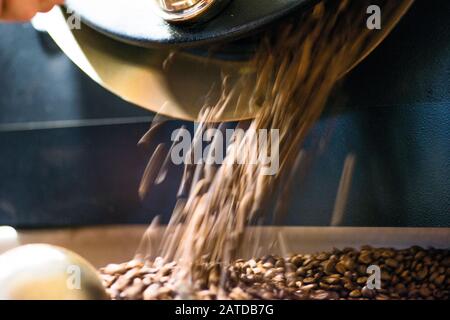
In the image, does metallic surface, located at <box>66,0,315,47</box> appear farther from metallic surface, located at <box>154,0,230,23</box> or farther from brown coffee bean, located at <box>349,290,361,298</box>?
brown coffee bean, located at <box>349,290,361,298</box>

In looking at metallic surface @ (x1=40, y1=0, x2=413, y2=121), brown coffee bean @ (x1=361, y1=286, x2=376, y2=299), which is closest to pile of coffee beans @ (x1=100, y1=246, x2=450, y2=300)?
brown coffee bean @ (x1=361, y1=286, x2=376, y2=299)

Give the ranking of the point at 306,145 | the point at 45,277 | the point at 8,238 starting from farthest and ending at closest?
the point at 8,238 < the point at 306,145 < the point at 45,277

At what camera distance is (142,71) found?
103 cm

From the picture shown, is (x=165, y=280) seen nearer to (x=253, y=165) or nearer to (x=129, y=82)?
(x=253, y=165)

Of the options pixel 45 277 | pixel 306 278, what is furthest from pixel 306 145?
pixel 45 277

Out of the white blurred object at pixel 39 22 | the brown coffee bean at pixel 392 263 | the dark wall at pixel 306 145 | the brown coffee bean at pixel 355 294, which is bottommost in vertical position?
→ the brown coffee bean at pixel 355 294

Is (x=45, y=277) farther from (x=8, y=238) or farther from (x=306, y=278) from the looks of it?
(x=8, y=238)

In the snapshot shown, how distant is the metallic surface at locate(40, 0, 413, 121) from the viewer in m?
1.01

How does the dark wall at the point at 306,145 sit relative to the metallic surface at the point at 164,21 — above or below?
below

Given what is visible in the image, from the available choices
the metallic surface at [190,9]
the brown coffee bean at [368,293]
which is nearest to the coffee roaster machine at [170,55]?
the metallic surface at [190,9]

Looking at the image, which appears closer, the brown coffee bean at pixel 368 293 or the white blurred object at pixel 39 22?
the brown coffee bean at pixel 368 293

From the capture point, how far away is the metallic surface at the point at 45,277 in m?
0.70

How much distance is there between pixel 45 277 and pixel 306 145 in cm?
51

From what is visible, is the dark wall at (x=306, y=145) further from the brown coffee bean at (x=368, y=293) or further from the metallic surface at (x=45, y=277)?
the metallic surface at (x=45, y=277)
